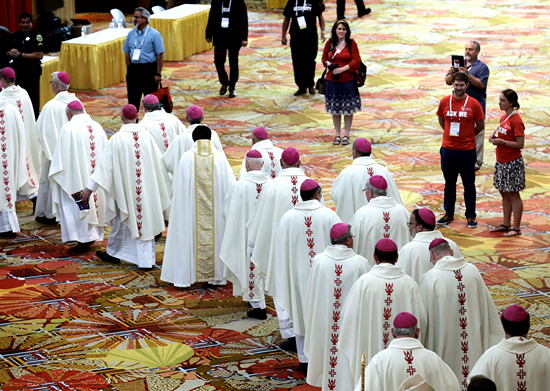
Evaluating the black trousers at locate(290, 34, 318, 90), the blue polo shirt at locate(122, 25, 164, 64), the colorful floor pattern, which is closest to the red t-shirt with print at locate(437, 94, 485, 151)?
the colorful floor pattern

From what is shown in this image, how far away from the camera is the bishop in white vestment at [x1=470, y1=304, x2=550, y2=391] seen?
4215 mm

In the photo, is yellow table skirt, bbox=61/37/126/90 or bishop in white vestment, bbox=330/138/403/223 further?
yellow table skirt, bbox=61/37/126/90

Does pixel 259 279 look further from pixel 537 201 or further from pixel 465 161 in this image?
pixel 537 201

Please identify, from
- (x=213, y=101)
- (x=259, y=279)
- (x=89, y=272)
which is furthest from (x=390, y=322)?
(x=213, y=101)

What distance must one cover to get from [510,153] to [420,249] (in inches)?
127

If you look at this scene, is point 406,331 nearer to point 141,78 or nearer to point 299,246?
point 299,246

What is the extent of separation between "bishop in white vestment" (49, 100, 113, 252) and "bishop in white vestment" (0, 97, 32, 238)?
0.62m

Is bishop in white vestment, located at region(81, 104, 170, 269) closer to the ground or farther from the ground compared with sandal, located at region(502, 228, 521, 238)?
farther from the ground

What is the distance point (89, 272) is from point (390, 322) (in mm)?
3926

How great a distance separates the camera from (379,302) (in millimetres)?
4875

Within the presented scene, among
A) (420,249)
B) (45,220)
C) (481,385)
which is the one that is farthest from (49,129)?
(481,385)

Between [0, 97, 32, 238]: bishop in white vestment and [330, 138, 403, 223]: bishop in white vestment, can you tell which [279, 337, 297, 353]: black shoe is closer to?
[330, 138, 403, 223]: bishop in white vestment

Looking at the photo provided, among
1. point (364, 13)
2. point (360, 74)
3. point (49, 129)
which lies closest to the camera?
point (49, 129)

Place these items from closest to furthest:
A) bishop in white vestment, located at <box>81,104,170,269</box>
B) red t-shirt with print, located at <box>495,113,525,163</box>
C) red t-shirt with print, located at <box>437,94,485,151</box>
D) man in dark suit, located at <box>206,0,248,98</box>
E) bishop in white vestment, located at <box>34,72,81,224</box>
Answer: bishop in white vestment, located at <box>81,104,170,269</box>
red t-shirt with print, located at <box>495,113,525,163</box>
red t-shirt with print, located at <box>437,94,485,151</box>
bishop in white vestment, located at <box>34,72,81,224</box>
man in dark suit, located at <box>206,0,248,98</box>
